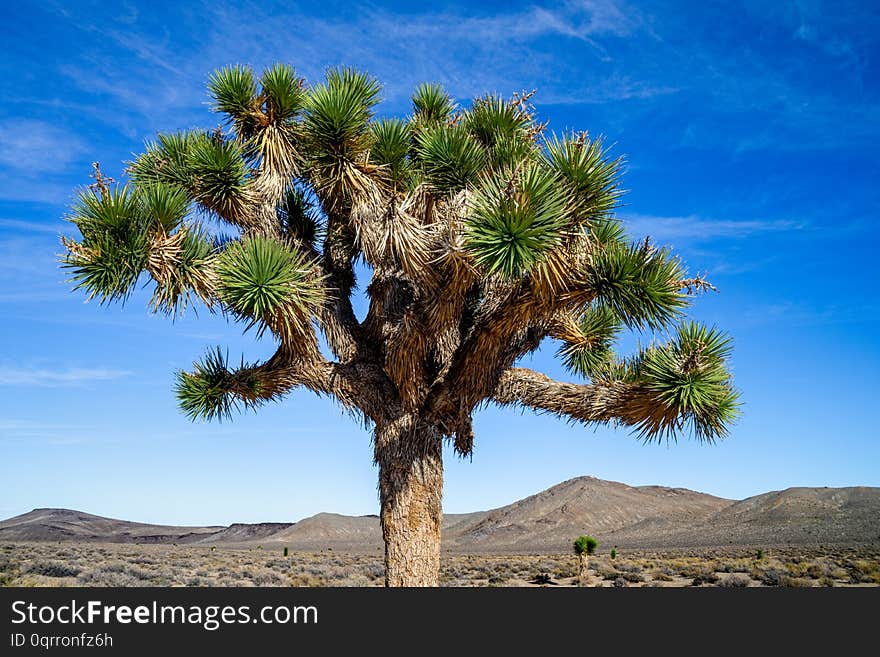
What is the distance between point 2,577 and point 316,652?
16.7 metres

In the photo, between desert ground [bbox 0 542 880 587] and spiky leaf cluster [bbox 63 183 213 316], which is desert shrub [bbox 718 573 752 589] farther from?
spiky leaf cluster [bbox 63 183 213 316]

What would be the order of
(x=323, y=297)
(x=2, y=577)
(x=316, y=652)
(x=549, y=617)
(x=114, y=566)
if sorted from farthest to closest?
(x=114, y=566) < (x=2, y=577) < (x=323, y=297) < (x=549, y=617) < (x=316, y=652)

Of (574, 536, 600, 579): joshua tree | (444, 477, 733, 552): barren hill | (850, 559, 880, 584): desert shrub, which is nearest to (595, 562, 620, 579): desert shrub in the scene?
(574, 536, 600, 579): joshua tree

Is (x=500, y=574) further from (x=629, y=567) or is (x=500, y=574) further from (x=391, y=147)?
(x=391, y=147)

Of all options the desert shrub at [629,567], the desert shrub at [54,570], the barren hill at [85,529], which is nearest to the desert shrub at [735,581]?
the desert shrub at [629,567]

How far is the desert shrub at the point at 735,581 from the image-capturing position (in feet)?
68.9

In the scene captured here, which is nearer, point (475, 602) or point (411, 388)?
point (475, 602)

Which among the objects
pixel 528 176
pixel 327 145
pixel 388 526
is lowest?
pixel 388 526

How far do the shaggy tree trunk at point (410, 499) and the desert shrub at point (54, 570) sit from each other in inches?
668

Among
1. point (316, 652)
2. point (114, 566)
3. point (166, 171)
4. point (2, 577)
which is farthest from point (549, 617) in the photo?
point (114, 566)

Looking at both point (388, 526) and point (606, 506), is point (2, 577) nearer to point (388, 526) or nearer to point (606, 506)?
point (388, 526)

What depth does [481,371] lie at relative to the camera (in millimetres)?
9734

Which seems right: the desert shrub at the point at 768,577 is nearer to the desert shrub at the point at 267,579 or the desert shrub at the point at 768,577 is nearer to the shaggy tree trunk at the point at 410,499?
the desert shrub at the point at 267,579

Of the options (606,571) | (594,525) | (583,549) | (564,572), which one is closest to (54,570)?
(583,549)
